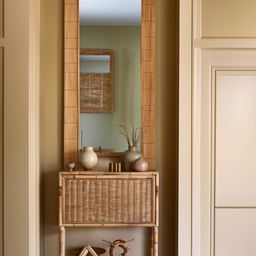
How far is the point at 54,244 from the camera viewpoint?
Result: 2461 millimetres

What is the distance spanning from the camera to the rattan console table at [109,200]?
2.26 m

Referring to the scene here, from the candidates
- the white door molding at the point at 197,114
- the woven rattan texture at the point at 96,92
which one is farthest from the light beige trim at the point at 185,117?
the woven rattan texture at the point at 96,92

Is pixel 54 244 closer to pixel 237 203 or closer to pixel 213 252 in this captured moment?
pixel 213 252

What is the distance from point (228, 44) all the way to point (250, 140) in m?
0.61

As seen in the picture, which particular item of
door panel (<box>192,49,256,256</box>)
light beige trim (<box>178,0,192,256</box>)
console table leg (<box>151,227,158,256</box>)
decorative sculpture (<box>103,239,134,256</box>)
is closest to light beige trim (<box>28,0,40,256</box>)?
decorative sculpture (<box>103,239,134,256</box>)

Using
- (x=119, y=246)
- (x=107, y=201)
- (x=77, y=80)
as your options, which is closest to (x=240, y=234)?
(x=119, y=246)

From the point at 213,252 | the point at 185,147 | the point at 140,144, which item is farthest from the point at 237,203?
the point at 140,144

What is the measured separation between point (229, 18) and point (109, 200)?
1.34 m

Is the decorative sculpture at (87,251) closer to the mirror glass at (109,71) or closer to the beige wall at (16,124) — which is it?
the beige wall at (16,124)

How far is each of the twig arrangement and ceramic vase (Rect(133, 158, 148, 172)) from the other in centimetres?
19

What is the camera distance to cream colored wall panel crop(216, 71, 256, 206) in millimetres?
2402

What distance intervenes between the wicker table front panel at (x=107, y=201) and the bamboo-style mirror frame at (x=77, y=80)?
23cm

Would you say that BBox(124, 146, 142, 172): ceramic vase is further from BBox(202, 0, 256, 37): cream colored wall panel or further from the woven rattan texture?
BBox(202, 0, 256, 37): cream colored wall panel

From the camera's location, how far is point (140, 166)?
7.52 ft
